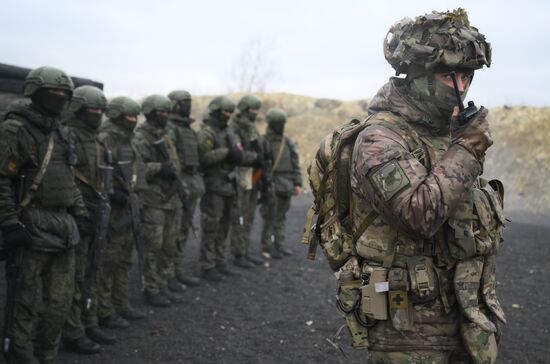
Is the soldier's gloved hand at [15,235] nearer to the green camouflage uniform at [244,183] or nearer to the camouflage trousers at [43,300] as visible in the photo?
the camouflage trousers at [43,300]

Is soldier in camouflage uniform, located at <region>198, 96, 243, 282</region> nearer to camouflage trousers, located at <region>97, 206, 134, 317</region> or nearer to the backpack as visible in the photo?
camouflage trousers, located at <region>97, 206, 134, 317</region>

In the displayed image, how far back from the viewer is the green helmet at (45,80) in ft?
13.3

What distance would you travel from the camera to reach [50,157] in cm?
411

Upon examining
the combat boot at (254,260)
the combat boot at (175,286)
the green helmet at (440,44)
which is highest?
the green helmet at (440,44)

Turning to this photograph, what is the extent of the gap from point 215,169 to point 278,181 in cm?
181

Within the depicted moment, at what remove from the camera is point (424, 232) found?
2.17 meters

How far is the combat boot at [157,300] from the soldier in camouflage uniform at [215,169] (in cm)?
120

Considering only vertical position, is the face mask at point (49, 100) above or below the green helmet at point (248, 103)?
below

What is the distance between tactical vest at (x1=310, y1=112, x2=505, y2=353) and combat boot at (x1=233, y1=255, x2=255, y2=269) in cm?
581

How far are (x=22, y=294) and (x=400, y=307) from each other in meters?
2.94

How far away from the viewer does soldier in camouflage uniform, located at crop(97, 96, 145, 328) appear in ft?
17.6

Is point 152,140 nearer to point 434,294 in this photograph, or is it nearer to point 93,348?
point 93,348

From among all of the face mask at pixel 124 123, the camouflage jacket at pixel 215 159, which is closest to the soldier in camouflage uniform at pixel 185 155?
the camouflage jacket at pixel 215 159

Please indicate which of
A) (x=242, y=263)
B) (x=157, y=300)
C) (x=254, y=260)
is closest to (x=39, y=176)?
(x=157, y=300)
